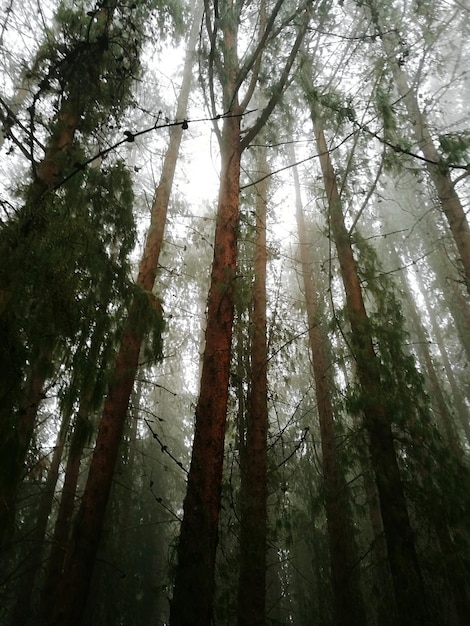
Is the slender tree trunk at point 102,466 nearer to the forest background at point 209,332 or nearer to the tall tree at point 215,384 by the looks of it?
the forest background at point 209,332

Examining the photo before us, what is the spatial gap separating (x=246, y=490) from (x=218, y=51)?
703cm

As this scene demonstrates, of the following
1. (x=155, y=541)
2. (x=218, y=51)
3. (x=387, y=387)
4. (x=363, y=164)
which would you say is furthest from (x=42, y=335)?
(x=155, y=541)

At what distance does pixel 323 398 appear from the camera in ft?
28.9

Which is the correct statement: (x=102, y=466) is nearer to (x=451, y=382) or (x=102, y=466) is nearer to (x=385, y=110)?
(x=385, y=110)

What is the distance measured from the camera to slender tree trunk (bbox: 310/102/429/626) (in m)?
4.32

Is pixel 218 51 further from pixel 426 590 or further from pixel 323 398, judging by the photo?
pixel 426 590

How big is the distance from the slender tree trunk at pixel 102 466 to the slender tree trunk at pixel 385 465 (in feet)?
10.5

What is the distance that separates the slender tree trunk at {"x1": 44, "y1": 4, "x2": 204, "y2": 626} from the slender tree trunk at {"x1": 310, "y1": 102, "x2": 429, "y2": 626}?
3192mm

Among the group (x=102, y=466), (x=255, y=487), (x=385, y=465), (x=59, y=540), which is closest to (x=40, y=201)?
(x=102, y=466)

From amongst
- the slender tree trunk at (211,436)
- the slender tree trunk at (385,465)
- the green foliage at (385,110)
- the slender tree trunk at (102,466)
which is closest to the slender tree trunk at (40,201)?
the slender tree trunk at (102,466)

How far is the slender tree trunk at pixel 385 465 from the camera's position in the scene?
14.2ft

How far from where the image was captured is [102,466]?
5.59 metres

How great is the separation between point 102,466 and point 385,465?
3883 mm

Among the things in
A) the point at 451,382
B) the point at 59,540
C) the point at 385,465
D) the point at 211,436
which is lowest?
the point at 59,540
